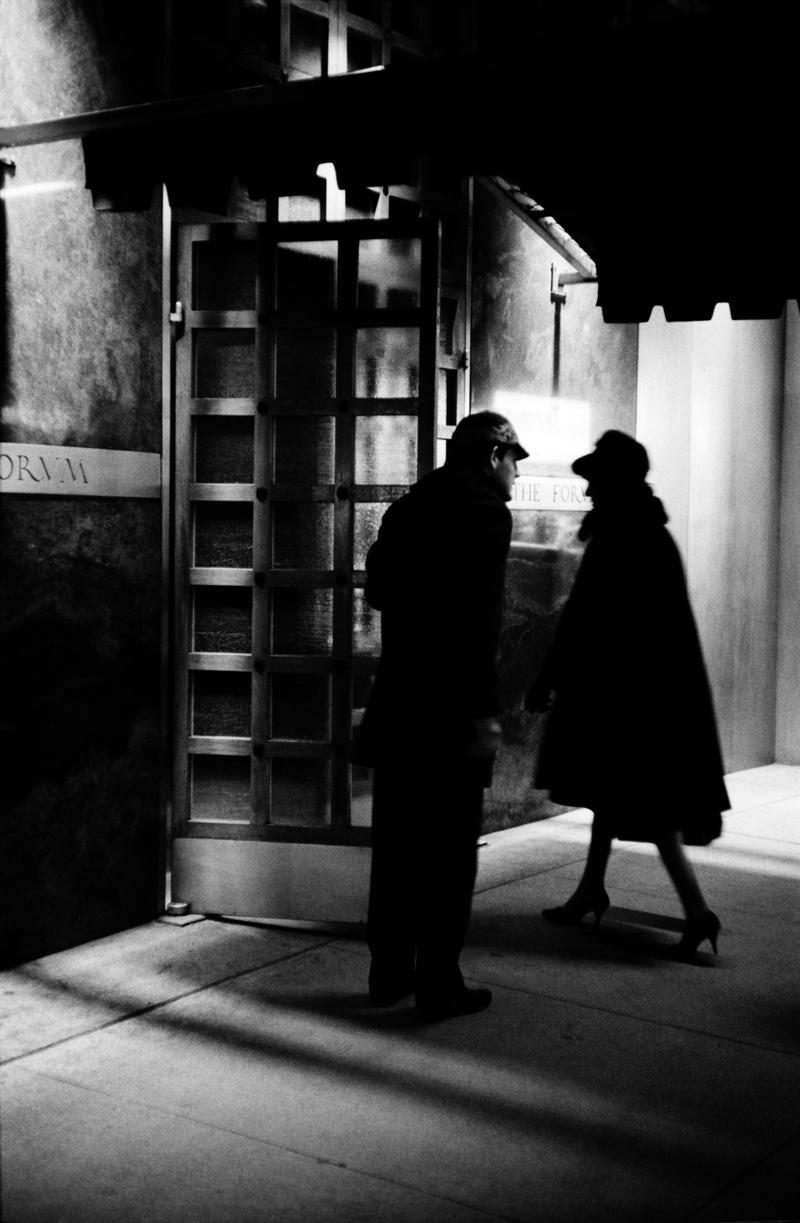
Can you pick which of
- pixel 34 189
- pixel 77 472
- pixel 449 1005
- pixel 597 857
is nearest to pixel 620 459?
pixel 597 857

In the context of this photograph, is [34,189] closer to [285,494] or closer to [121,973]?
[285,494]

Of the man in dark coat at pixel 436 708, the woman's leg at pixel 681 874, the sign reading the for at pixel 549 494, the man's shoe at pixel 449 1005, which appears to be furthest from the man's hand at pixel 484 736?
the sign reading the for at pixel 549 494

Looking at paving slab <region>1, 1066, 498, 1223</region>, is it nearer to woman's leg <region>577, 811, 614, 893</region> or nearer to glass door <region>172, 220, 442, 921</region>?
glass door <region>172, 220, 442, 921</region>

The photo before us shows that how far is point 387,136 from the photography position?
175 inches

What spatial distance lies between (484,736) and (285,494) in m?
1.61

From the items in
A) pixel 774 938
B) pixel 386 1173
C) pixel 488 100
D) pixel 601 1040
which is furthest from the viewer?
pixel 774 938

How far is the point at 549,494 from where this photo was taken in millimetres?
8148

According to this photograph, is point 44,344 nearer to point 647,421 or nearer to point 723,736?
point 647,421

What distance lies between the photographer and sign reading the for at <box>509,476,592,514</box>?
25.9 ft

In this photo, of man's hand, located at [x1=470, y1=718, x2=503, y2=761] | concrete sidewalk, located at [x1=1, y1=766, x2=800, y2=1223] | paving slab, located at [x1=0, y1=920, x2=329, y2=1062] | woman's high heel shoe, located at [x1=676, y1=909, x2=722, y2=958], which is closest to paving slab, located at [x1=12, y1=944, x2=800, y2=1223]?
concrete sidewalk, located at [x1=1, y1=766, x2=800, y2=1223]

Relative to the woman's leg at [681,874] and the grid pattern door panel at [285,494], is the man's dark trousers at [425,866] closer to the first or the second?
the grid pattern door panel at [285,494]

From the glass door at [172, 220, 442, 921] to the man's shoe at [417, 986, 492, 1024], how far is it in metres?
0.97

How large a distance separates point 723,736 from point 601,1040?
17.6 feet

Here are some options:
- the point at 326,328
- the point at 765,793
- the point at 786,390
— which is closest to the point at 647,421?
the point at 786,390
